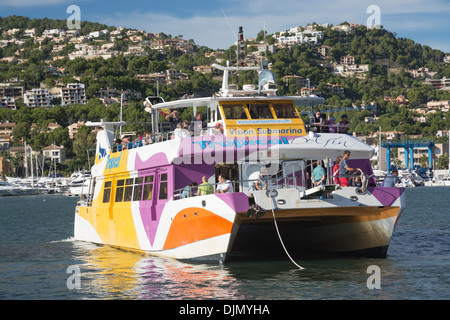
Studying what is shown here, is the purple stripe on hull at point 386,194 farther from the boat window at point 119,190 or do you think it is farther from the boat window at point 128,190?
the boat window at point 119,190

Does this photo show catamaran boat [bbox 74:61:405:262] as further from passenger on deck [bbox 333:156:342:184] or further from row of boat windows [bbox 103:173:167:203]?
passenger on deck [bbox 333:156:342:184]

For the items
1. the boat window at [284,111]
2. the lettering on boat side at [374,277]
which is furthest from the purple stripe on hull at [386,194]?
the boat window at [284,111]

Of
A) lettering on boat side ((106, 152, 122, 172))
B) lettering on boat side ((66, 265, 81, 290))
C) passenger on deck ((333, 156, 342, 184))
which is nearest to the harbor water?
lettering on boat side ((66, 265, 81, 290))

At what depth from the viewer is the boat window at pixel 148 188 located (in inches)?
880

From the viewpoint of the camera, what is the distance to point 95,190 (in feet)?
93.0

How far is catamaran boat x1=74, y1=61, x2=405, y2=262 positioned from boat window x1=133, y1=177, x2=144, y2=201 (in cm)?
3

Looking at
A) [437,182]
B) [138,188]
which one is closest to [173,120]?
[138,188]

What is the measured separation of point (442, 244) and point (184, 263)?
9.91 m

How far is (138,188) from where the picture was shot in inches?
923

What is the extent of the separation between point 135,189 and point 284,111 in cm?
501
